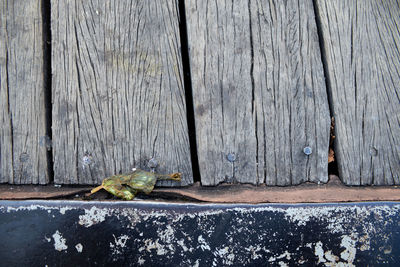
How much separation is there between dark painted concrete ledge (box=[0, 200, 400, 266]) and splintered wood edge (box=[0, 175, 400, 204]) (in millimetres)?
113

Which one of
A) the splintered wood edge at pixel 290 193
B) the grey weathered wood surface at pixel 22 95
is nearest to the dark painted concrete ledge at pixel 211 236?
the splintered wood edge at pixel 290 193

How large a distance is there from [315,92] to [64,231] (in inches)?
50.4

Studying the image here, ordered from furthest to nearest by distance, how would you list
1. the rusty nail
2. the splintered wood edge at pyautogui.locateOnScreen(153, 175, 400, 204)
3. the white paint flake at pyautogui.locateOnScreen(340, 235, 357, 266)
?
1. the rusty nail
2. the splintered wood edge at pyautogui.locateOnScreen(153, 175, 400, 204)
3. the white paint flake at pyautogui.locateOnScreen(340, 235, 357, 266)

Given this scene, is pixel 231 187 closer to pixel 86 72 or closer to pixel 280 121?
pixel 280 121

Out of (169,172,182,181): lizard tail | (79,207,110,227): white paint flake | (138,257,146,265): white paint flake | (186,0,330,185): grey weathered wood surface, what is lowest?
(138,257,146,265): white paint flake

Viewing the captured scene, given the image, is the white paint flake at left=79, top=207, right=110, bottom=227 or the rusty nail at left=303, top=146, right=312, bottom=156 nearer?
the white paint flake at left=79, top=207, right=110, bottom=227

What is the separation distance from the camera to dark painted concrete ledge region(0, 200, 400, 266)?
124 cm

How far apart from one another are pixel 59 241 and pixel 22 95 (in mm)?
753

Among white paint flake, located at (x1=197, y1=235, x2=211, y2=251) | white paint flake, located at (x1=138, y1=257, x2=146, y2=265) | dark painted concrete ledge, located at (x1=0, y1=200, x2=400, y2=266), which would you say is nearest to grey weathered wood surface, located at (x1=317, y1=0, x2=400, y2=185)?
dark painted concrete ledge, located at (x1=0, y1=200, x2=400, y2=266)

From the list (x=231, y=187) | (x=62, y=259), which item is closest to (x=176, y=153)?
(x=231, y=187)

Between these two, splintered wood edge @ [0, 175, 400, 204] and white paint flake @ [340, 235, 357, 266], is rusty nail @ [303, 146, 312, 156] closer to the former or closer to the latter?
splintered wood edge @ [0, 175, 400, 204]

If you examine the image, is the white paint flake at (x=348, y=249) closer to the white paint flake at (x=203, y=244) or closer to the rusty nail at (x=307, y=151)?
the rusty nail at (x=307, y=151)

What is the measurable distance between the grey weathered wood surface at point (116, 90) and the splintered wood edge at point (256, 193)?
75 mm

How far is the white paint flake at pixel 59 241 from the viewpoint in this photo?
1255 mm
